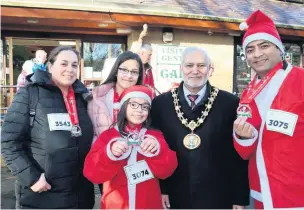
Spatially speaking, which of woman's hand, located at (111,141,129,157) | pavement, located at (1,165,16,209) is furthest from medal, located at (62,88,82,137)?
pavement, located at (1,165,16,209)

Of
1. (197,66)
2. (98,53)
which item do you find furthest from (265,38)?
(98,53)

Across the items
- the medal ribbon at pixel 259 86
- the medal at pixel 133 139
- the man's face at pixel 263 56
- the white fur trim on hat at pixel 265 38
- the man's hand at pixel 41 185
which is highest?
the white fur trim on hat at pixel 265 38

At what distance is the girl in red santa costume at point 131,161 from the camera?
85.8 inches

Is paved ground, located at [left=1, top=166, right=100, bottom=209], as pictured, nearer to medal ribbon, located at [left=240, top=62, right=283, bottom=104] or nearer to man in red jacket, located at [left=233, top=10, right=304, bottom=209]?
man in red jacket, located at [left=233, top=10, right=304, bottom=209]

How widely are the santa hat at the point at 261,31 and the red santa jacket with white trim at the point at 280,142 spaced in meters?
0.29

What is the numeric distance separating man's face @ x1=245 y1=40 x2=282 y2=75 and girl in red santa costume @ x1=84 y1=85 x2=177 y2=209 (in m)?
0.82

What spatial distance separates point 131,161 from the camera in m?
2.27

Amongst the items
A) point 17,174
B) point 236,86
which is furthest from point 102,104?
point 236,86

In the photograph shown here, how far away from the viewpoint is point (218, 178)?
2.37 m

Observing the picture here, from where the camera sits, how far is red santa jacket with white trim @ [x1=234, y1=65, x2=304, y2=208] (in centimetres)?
205

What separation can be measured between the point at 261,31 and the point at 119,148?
1.30 meters

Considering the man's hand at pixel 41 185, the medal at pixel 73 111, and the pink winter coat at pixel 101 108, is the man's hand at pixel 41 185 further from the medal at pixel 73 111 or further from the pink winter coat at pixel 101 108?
the pink winter coat at pixel 101 108

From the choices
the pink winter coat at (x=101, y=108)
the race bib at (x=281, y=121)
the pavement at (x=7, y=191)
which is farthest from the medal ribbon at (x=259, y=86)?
the pavement at (x=7, y=191)

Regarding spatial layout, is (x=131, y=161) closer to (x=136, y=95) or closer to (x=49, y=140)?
(x=136, y=95)
